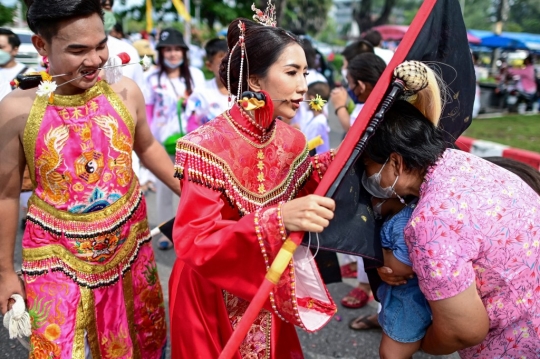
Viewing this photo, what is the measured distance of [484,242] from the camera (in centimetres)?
157

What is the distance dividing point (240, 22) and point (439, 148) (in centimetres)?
86

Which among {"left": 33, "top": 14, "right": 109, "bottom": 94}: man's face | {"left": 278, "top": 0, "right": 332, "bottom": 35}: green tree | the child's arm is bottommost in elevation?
{"left": 278, "top": 0, "right": 332, "bottom": 35}: green tree

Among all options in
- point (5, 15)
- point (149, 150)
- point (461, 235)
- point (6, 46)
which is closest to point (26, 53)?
point (5, 15)

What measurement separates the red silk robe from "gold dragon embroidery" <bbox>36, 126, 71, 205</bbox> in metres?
0.47

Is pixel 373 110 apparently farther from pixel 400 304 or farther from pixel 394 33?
pixel 394 33

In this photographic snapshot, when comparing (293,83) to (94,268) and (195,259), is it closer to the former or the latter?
(195,259)

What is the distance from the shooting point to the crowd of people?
158cm

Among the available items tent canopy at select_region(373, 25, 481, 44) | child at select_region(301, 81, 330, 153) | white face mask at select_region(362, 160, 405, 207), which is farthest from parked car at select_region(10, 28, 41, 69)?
tent canopy at select_region(373, 25, 481, 44)

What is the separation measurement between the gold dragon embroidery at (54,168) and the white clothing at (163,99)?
3310 mm

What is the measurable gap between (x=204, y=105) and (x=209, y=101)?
0.22ft

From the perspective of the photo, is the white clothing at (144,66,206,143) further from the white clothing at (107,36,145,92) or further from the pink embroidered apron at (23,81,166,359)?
the pink embroidered apron at (23,81,166,359)

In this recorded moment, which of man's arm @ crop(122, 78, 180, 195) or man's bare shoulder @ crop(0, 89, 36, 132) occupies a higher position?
man's bare shoulder @ crop(0, 89, 36, 132)

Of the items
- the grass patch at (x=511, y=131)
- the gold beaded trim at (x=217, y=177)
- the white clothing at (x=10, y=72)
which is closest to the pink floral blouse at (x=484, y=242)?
the gold beaded trim at (x=217, y=177)

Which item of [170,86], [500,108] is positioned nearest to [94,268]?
[170,86]
